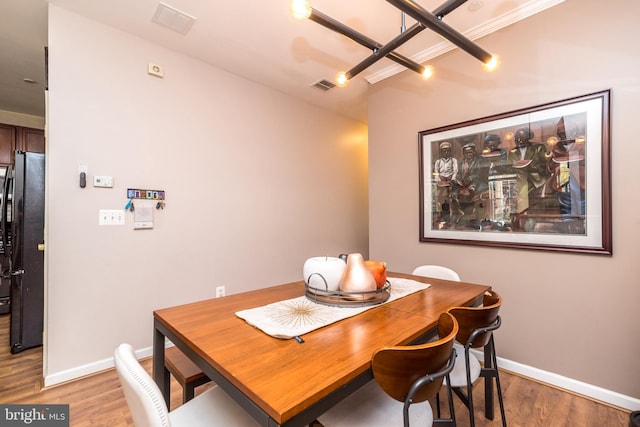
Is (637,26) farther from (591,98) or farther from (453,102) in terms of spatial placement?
(453,102)

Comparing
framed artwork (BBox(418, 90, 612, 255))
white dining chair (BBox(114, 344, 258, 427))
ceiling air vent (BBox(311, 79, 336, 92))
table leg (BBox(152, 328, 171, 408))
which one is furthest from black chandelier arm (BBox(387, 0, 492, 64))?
ceiling air vent (BBox(311, 79, 336, 92))

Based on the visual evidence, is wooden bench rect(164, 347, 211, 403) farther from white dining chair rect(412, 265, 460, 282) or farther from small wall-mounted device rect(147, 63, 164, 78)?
small wall-mounted device rect(147, 63, 164, 78)

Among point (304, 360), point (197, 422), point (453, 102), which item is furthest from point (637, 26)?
point (197, 422)

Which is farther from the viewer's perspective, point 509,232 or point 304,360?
point 509,232

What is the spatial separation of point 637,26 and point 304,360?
263 cm

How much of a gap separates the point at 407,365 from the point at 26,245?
3205 millimetres

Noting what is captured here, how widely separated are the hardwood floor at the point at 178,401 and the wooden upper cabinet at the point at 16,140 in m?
2.83

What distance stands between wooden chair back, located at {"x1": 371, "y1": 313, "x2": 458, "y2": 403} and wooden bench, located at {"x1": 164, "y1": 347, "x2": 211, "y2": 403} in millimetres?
841

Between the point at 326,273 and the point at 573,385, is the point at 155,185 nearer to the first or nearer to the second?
the point at 326,273

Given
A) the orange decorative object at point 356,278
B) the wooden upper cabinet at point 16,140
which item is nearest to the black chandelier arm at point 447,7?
the orange decorative object at point 356,278

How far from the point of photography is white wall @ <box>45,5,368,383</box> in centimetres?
204

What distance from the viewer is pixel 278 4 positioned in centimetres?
202

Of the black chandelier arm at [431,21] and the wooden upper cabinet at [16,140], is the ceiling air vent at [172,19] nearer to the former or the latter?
the black chandelier arm at [431,21]

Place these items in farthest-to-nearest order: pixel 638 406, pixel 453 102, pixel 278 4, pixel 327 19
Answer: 1. pixel 453 102
2. pixel 278 4
3. pixel 638 406
4. pixel 327 19
